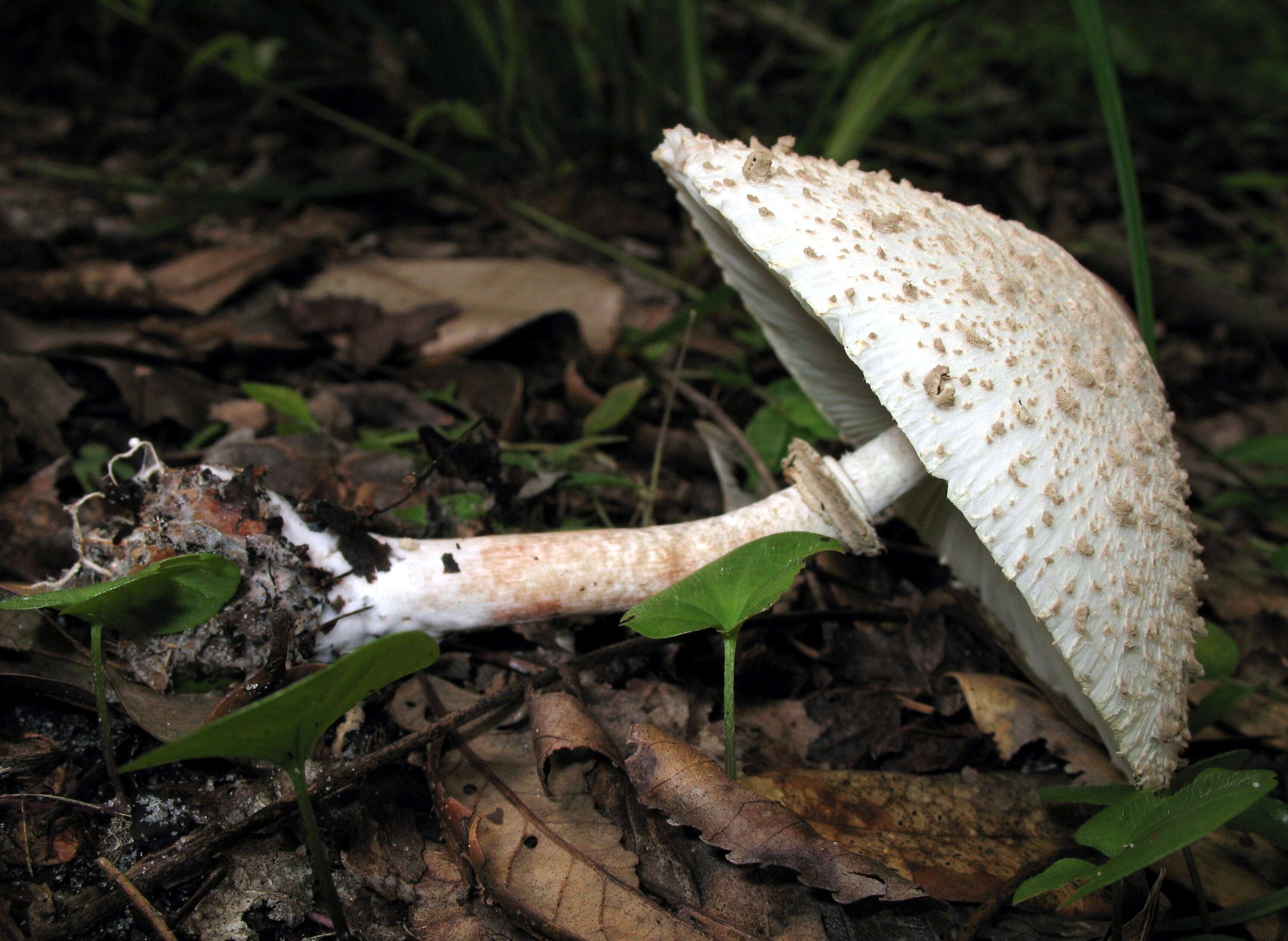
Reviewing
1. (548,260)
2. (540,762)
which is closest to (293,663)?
(540,762)

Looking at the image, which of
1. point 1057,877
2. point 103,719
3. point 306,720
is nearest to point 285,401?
point 103,719

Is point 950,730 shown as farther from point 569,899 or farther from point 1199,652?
point 569,899

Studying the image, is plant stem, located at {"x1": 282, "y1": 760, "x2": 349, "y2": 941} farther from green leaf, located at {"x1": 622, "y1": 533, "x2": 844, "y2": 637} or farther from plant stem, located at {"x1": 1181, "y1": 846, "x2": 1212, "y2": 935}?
plant stem, located at {"x1": 1181, "y1": 846, "x2": 1212, "y2": 935}

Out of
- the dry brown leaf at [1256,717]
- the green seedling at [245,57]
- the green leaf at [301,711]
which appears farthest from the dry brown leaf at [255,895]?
the green seedling at [245,57]

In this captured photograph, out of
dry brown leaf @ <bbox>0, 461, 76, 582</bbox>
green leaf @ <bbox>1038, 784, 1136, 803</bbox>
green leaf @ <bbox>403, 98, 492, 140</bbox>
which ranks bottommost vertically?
dry brown leaf @ <bbox>0, 461, 76, 582</bbox>

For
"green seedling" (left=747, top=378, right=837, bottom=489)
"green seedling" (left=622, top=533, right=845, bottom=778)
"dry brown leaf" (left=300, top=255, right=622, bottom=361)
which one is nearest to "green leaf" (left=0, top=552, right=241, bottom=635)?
"green seedling" (left=622, top=533, right=845, bottom=778)

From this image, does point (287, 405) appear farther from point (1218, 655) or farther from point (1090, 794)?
point (1218, 655)
